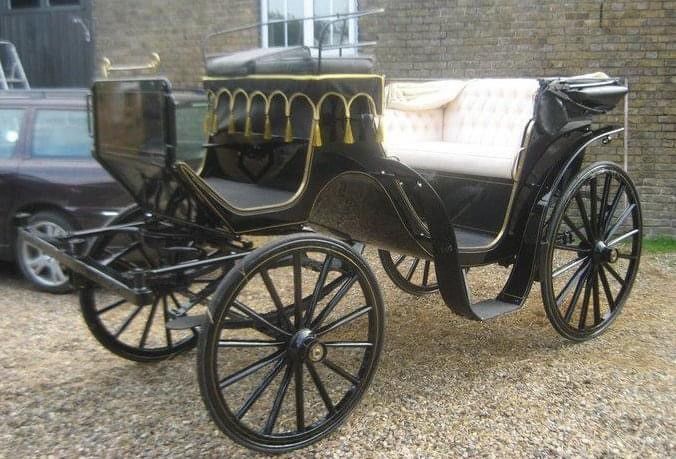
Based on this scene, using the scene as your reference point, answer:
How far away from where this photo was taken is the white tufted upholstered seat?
385 centimetres

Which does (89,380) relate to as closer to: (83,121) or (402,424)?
(402,424)

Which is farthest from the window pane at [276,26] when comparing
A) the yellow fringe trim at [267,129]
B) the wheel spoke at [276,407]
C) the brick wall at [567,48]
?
the wheel spoke at [276,407]

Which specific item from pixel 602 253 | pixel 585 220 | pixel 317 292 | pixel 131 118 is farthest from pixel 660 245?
pixel 131 118

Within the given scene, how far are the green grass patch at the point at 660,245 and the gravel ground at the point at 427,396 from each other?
85.9 inches

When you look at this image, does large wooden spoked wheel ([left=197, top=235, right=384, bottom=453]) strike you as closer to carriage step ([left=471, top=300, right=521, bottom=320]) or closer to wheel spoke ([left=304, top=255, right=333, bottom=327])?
wheel spoke ([left=304, top=255, right=333, bottom=327])

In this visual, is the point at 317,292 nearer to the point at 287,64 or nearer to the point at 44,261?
the point at 287,64

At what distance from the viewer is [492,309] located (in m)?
3.48

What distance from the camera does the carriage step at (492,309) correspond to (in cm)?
337

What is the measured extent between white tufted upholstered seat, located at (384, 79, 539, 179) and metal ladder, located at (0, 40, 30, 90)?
211 inches

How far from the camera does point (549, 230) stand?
11.6 ft

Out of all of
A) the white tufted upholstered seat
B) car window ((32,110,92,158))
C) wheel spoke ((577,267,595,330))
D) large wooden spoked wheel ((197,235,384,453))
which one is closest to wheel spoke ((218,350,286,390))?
large wooden spoked wheel ((197,235,384,453))

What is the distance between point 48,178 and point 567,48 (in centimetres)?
478

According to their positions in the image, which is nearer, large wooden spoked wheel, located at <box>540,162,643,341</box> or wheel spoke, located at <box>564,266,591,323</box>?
large wooden spoked wheel, located at <box>540,162,643,341</box>

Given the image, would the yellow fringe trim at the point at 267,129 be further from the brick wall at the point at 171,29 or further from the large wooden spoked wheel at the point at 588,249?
the brick wall at the point at 171,29
